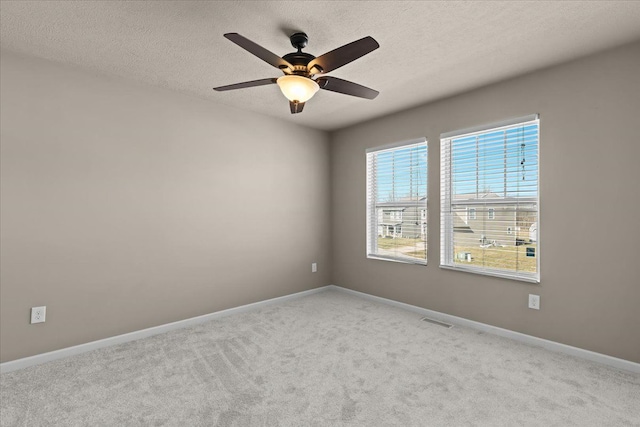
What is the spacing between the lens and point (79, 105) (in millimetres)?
2656

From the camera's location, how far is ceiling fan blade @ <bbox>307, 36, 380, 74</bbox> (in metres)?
1.62

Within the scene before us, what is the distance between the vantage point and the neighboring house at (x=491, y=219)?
2.87 metres

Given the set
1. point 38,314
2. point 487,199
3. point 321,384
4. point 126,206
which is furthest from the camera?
point 487,199

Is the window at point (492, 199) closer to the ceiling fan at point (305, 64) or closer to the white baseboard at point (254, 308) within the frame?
the white baseboard at point (254, 308)

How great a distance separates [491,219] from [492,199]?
0.66ft

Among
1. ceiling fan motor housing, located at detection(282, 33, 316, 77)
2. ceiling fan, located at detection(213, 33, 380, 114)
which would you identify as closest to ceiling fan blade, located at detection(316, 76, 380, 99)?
ceiling fan, located at detection(213, 33, 380, 114)

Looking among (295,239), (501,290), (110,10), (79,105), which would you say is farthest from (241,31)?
(501,290)

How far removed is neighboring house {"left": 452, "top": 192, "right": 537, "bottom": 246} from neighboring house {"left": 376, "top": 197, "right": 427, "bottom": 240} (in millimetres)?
410

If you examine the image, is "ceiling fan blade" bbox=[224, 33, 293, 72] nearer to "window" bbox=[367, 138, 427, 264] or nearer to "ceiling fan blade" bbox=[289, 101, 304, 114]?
"ceiling fan blade" bbox=[289, 101, 304, 114]

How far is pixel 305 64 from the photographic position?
6.39 feet

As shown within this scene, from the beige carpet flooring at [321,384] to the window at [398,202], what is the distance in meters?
1.14

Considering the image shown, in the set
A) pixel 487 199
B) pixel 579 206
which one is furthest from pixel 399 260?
pixel 579 206

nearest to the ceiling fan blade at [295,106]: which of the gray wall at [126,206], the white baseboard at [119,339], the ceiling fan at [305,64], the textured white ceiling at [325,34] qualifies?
the ceiling fan at [305,64]

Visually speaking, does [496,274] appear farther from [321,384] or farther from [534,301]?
[321,384]
